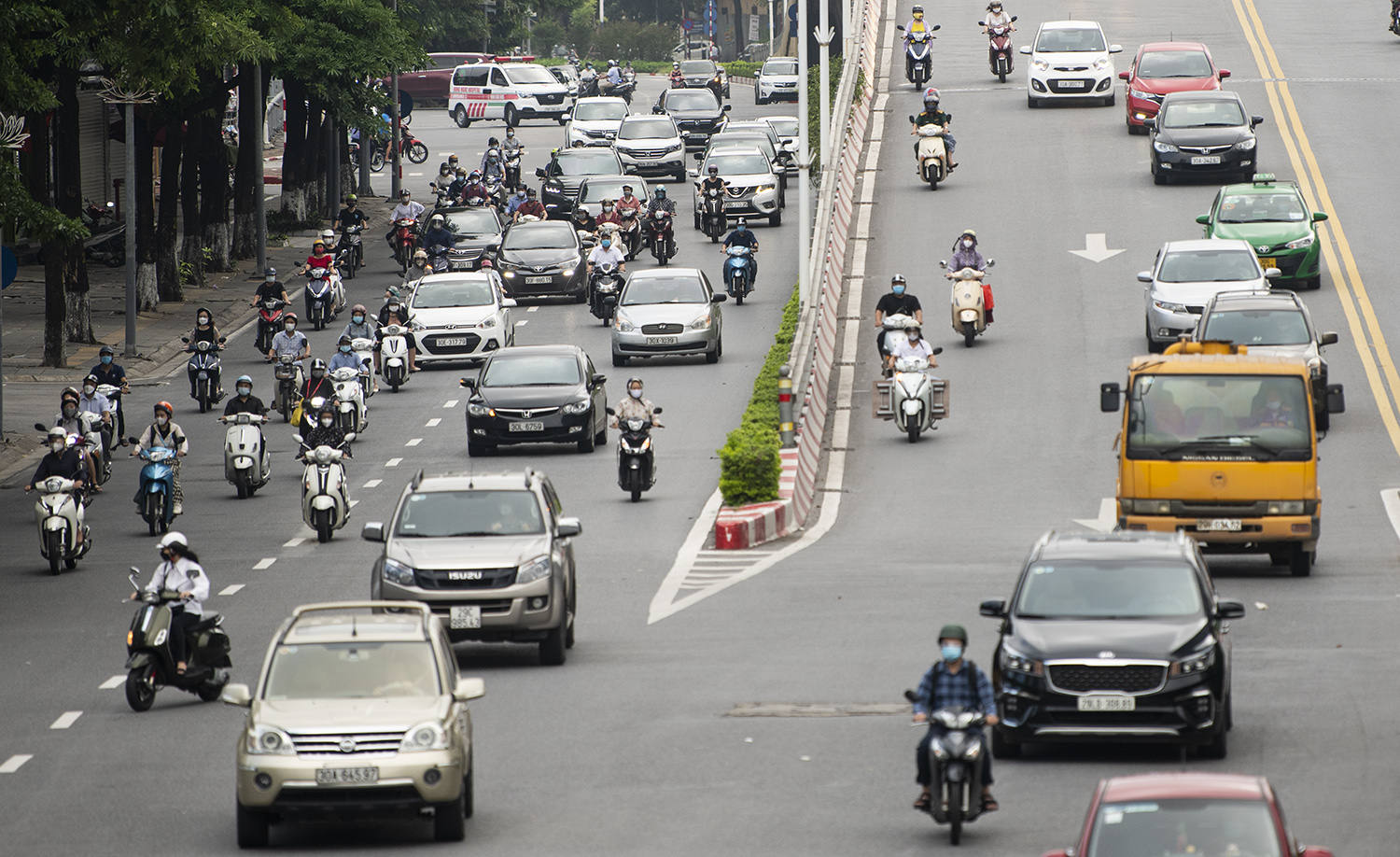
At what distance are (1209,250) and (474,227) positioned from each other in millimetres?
20198

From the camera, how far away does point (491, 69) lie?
85875 millimetres

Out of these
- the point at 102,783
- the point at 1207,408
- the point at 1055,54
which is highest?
the point at 1055,54

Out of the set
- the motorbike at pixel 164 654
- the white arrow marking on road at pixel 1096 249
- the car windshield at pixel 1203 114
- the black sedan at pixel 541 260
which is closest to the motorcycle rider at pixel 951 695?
the motorbike at pixel 164 654

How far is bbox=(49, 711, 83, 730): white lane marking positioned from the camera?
1724cm

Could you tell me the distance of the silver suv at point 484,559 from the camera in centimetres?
1872

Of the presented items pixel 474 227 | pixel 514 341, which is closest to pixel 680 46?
pixel 474 227

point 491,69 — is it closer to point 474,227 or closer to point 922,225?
point 474,227

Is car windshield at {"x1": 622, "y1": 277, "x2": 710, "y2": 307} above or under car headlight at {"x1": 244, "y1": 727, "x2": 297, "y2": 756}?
above

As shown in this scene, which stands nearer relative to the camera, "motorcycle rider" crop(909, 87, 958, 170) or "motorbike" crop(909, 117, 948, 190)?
"motorcycle rider" crop(909, 87, 958, 170)

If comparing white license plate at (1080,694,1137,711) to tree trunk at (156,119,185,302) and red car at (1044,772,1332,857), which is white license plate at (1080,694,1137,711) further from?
tree trunk at (156,119,185,302)

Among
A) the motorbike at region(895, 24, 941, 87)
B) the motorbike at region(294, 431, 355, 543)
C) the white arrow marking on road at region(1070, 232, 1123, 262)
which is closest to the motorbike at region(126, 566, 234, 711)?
the motorbike at region(294, 431, 355, 543)

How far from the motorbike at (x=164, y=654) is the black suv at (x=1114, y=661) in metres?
6.62

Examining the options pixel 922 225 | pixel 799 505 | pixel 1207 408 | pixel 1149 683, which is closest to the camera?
pixel 1149 683

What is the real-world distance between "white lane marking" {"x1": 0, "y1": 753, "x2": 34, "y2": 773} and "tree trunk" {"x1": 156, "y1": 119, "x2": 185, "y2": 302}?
3190cm
